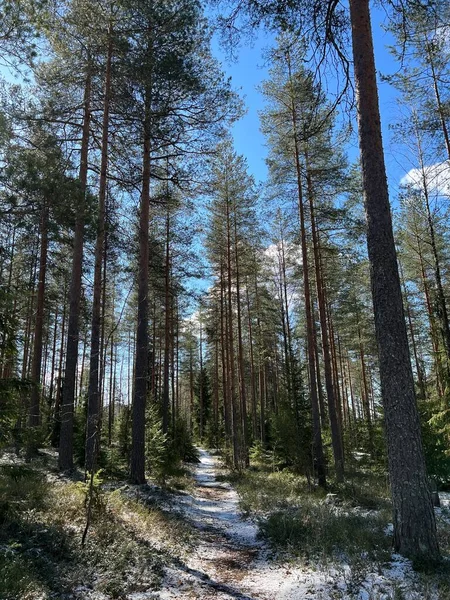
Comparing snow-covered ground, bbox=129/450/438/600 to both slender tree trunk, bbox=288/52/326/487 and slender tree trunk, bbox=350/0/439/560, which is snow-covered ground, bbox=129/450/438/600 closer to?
slender tree trunk, bbox=350/0/439/560

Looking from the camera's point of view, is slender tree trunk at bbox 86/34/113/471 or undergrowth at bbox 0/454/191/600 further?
slender tree trunk at bbox 86/34/113/471

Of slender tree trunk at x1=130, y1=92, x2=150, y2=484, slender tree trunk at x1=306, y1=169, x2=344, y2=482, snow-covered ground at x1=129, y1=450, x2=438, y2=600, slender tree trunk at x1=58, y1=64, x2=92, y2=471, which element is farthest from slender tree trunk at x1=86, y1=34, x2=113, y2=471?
slender tree trunk at x1=306, y1=169, x2=344, y2=482

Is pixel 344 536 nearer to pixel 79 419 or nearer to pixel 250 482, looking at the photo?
pixel 250 482

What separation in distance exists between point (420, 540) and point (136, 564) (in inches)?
141

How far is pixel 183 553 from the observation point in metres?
5.92

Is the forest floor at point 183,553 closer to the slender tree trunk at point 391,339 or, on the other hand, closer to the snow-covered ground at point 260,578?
the snow-covered ground at point 260,578

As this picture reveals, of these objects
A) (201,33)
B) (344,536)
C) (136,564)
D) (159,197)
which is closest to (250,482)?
(344,536)

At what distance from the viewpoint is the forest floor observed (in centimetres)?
419

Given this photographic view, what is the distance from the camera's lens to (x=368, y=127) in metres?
5.82

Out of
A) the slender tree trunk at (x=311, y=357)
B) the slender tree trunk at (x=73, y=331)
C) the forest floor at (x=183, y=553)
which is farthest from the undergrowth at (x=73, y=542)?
the slender tree trunk at (x=311, y=357)

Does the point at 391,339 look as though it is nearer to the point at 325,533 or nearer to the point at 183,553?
the point at 325,533

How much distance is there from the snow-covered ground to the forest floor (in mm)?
14

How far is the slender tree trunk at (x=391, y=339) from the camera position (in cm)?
480

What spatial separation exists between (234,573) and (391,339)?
3.85 m
